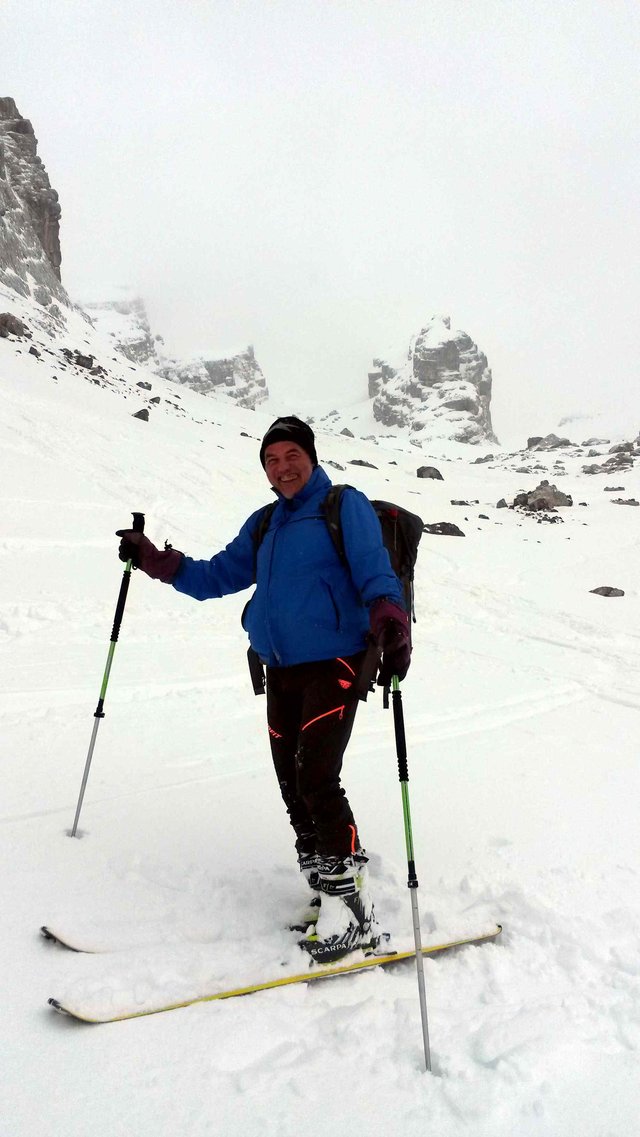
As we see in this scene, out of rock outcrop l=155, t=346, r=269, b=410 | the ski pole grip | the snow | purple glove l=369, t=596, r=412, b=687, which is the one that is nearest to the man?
purple glove l=369, t=596, r=412, b=687

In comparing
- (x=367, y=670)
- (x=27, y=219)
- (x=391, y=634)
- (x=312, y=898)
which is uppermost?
(x=27, y=219)

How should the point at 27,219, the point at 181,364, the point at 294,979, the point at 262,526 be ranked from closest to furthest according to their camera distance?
1. the point at 294,979
2. the point at 262,526
3. the point at 27,219
4. the point at 181,364

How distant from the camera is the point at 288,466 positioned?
9.45 feet

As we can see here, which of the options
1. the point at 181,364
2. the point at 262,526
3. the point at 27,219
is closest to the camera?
the point at 262,526

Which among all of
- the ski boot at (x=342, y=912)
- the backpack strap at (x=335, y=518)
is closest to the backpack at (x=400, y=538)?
the backpack strap at (x=335, y=518)

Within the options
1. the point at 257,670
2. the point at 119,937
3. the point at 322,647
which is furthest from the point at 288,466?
the point at 119,937

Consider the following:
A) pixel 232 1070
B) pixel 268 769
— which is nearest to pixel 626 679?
pixel 268 769

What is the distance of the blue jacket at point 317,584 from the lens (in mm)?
2594

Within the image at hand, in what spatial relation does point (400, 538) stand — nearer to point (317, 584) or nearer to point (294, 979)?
point (317, 584)

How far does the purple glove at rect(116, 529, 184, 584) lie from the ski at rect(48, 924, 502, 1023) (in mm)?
1977

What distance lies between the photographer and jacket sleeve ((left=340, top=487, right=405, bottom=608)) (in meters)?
2.51

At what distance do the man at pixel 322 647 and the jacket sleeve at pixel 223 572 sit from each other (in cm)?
36

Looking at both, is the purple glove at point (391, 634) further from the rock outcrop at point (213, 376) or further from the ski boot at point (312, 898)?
the rock outcrop at point (213, 376)

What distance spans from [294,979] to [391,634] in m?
1.49
